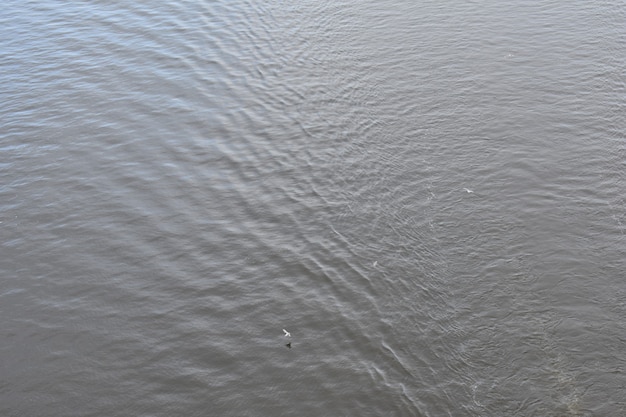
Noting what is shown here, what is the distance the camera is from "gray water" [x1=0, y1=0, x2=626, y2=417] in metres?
24.8

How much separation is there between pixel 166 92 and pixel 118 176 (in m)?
7.81

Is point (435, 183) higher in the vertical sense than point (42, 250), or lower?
higher

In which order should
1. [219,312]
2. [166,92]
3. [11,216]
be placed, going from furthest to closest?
[166,92], [11,216], [219,312]

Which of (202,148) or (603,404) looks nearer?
(603,404)

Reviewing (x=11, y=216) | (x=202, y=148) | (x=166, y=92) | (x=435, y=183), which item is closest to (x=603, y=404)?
(x=435, y=183)

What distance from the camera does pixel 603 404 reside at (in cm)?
2366

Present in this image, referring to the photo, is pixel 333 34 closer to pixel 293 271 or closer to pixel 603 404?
pixel 293 271

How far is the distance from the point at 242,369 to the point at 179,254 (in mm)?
6485

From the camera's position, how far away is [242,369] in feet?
82.4

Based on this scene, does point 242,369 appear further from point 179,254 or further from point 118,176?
point 118,176

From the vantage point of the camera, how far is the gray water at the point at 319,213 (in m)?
24.8

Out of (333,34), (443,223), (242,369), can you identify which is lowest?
(242,369)

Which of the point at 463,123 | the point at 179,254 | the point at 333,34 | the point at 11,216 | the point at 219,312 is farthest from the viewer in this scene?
the point at 333,34

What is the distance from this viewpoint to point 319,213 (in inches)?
1236
